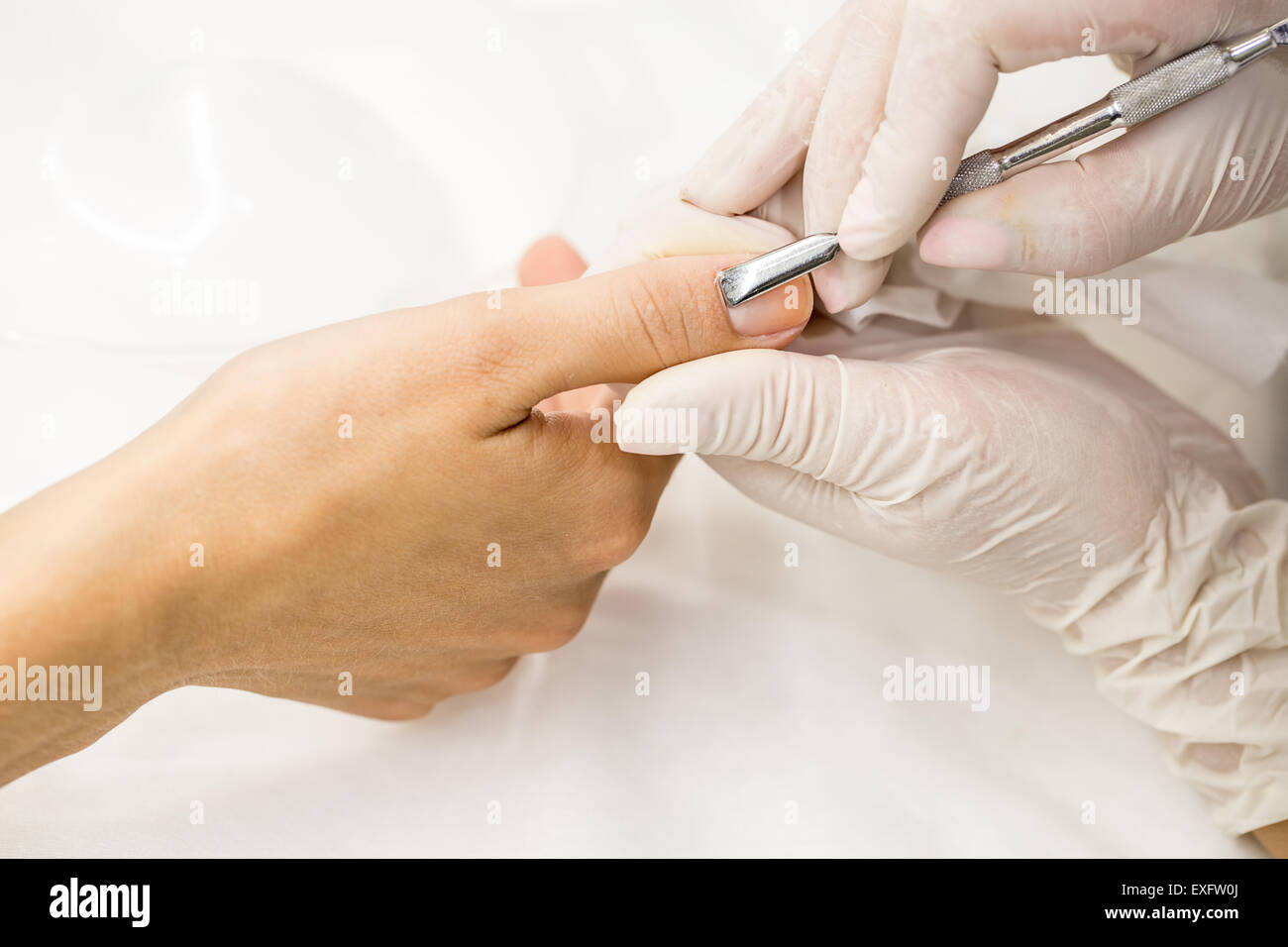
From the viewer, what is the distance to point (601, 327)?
775 mm

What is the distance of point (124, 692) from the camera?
2.54ft

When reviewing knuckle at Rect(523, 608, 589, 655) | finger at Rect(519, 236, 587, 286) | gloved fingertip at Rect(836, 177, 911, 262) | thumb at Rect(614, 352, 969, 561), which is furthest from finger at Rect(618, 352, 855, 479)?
finger at Rect(519, 236, 587, 286)

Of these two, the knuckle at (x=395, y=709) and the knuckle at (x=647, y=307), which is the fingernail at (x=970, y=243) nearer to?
the knuckle at (x=647, y=307)

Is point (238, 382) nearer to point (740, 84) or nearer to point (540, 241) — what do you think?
point (540, 241)

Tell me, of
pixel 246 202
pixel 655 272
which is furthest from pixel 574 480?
pixel 246 202

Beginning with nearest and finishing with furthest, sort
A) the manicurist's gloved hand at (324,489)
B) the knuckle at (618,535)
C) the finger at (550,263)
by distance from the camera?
1. the manicurist's gloved hand at (324,489)
2. the knuckle at (618,535)
3. the finger at (550,263)

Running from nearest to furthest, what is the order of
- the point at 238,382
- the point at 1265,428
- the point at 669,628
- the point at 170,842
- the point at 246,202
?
the point at 238,382 → the point at 170,842 → the point at 669,628 → the point at 1265,428 → the point at 246,202

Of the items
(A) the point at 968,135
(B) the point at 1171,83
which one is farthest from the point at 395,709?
(B) the point at 1171,83

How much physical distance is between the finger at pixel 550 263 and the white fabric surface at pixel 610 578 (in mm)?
110

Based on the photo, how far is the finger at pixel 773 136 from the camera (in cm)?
87

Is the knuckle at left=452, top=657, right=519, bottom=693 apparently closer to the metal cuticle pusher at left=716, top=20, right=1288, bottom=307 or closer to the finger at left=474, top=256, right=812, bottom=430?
the finger at left=474, top=256, right=812, bottom=430

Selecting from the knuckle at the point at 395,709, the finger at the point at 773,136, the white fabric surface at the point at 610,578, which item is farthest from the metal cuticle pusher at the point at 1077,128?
the knuckle at the point at 395,709

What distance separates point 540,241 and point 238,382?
0.47 metres

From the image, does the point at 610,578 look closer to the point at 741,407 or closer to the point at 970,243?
the point at 741,407
